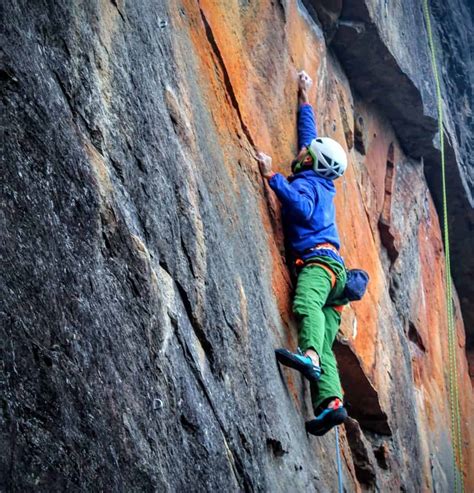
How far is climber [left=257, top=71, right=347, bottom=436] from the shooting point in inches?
261

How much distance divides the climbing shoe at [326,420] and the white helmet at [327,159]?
6.74 feet

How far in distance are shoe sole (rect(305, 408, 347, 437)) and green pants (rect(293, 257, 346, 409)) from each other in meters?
0.16

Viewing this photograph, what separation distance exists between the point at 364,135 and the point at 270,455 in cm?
623

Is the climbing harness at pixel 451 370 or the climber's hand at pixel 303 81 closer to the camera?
the climber's hand at pixel 303 81

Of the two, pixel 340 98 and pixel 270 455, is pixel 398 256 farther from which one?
pixel 270 455

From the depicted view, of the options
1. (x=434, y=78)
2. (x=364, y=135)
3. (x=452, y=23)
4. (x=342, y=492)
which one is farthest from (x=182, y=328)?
(x=452, y=23)

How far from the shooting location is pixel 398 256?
11.8m

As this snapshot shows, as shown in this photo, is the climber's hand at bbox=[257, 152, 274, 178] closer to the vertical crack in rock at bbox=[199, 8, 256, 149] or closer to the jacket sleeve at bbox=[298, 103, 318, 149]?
the vertical crack in rock at bbox=[199, 8, 256, 149]

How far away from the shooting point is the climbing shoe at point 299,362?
635 centimetres

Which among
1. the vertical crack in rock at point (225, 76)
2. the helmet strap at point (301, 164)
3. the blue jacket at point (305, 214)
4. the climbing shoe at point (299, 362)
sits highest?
the vertical crack in rock at point (225, 76)

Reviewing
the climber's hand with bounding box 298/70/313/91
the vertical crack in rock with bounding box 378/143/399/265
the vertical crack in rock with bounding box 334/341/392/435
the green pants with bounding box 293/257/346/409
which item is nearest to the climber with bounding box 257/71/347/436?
the green pants with bounding box 293/257/346/409

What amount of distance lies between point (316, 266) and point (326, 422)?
126cm

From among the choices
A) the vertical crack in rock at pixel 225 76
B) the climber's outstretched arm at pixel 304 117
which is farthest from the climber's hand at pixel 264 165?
the climber's outstretched arm at pixel 304 117

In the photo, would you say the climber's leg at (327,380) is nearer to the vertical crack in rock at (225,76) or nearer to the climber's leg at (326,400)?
the climber's leg at (326,400)
